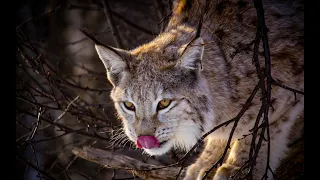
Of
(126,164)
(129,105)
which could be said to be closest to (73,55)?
(126,164)

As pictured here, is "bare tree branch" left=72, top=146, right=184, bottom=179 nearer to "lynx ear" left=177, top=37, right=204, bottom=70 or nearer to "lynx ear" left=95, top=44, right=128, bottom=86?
"lynx ear" left=95, top=44, right=128, bottom=86

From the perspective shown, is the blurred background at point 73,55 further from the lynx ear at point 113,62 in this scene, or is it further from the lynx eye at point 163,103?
the lynx eye at point 163,103

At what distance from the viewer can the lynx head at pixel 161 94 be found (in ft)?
10.2

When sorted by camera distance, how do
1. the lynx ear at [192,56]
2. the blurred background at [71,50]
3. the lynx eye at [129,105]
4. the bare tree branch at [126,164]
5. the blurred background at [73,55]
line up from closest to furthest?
the lynx ear at [192,56], the lynx eye at [129,105], the bare tree branch at [126,164], the blurred background at [73,55], the blurred background at [71,50]

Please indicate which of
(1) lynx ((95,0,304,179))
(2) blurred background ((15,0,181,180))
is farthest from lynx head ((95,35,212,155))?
(2) blurred background ((15,0,181,180))

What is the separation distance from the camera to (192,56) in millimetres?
3088

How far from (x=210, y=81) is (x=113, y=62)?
2.06 ft

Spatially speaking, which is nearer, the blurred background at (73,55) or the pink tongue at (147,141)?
the pink tongue at (147,141)

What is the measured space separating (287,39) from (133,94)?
1057 mm

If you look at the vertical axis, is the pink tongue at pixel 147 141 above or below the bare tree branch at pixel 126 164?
above

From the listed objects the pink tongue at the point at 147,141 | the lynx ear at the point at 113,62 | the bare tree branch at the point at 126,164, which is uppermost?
the lynx ear at the point at 113,62

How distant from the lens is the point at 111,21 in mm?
4801

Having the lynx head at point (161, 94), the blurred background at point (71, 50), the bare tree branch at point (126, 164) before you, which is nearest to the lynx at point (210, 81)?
the lynx head at point (161, 94)

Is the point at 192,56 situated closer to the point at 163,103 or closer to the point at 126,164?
the point at 163,103
